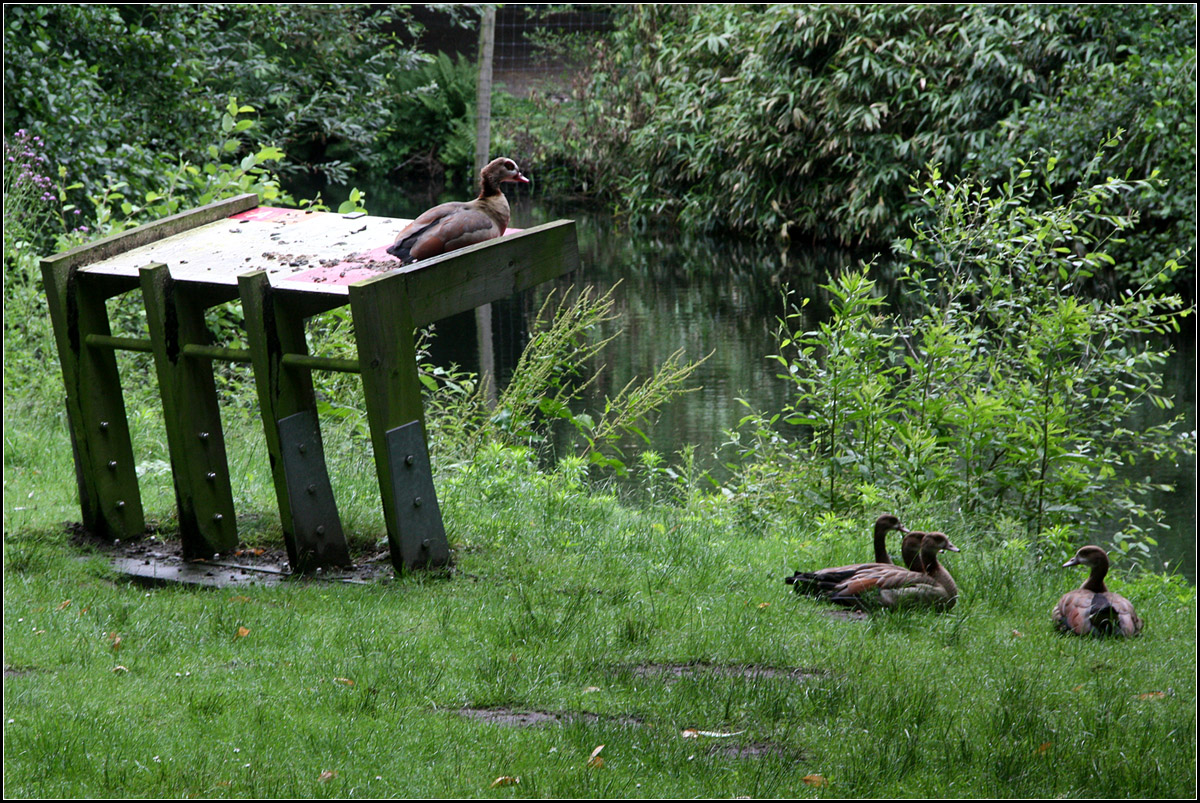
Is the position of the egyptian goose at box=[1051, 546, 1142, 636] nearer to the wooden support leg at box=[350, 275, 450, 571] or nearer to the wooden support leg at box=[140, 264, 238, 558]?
the wooden support leg at box=[350, 275, 450, 571]

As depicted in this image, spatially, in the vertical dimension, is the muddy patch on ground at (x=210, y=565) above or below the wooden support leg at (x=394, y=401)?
below

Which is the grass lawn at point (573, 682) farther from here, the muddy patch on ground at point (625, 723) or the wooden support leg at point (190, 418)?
the wooden support leg at point (190, 418)

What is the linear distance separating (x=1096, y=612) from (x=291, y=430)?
3.49 m

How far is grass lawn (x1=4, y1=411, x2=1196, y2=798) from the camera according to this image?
3428 mm

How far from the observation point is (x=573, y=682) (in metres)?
4.15

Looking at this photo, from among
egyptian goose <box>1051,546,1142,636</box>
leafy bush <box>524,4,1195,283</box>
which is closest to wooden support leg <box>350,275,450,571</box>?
egyptian goose <box>1051,546,1142,636</box>

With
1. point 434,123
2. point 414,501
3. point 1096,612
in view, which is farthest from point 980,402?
point 434,123

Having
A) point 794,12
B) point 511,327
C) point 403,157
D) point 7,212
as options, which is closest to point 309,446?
point 7,212

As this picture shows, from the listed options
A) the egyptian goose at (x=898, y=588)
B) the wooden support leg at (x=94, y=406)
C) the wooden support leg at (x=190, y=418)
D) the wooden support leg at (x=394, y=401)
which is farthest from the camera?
the wooden support leg at (x=94, y=406)

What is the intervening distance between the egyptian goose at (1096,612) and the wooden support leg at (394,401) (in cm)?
274

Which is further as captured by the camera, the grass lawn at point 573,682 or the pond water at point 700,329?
the pond water at point 700,329

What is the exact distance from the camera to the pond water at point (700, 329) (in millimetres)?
9938

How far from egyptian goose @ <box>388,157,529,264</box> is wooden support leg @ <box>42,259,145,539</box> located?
136cm

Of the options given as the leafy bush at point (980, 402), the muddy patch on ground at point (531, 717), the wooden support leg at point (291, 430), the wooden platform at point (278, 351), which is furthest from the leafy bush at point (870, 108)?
the muddy patch on ground at point (531, 717)
